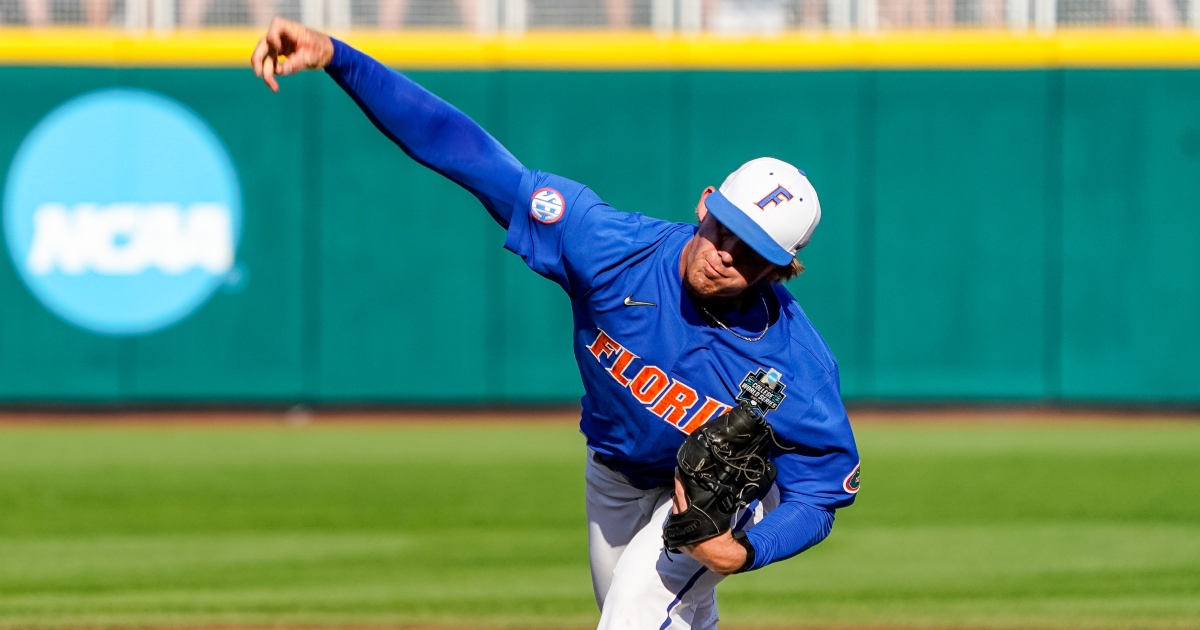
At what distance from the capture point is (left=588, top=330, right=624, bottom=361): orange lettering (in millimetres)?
4199

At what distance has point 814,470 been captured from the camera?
409cm

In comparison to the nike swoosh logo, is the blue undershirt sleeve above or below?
below

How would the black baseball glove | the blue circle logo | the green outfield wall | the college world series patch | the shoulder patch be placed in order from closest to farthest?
1. the black baseball glove
2. the college world series patch
3. the shoulder patch
4. the blue circle logo
5. the green outfield wall

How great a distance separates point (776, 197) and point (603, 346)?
0.66 m

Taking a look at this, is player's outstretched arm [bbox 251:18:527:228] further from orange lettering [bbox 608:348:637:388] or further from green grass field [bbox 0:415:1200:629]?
green grass field [bbox 0:415:1200:629]

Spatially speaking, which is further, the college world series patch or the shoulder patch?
the shoulder patch

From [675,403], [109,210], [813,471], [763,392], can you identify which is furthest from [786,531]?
[109,210]

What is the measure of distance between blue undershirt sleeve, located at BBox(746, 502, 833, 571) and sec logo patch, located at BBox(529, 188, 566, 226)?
1.01 meters

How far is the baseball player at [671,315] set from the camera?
3.98 meters

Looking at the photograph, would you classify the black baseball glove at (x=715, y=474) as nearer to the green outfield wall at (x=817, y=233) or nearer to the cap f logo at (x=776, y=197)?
the cap f logo at (x=776, y=197)

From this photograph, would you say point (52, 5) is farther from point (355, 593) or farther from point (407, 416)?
point (355, 593)

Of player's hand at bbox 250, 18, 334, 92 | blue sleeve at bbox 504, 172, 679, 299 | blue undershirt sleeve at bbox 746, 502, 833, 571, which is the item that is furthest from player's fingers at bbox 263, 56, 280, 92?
blue undershirt sleeve at bbox 746, 502, 833, 571

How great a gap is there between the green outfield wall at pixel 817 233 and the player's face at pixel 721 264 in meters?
10.1

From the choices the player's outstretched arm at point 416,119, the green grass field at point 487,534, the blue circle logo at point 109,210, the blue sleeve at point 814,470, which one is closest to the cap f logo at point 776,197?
the blue sleeve at point 814,470
